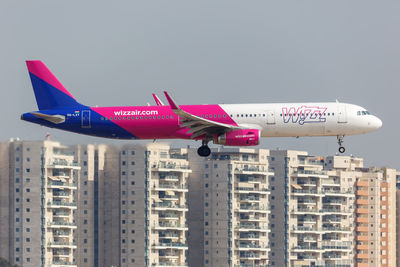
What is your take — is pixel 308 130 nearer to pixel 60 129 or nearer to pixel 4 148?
pixel 60 129

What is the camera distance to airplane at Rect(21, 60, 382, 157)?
98062 mm

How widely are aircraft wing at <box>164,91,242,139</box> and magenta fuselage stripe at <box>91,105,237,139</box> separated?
0.72 metres

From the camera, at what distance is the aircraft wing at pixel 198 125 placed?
312 ft

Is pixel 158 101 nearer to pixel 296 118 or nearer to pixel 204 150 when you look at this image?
pixel 204 150

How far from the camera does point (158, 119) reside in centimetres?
9862

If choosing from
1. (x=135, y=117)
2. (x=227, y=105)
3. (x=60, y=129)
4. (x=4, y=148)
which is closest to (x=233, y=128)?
(x=227, y=105)

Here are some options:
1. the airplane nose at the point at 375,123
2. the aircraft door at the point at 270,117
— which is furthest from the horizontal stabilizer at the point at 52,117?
the airplane nose at the point at 375,123

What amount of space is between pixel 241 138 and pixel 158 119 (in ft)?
25.1

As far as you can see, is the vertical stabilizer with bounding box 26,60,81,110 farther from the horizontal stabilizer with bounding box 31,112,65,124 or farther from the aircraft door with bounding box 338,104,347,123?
the aircraft door with bounding box 338,104,347,123

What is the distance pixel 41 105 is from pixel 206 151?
16.1 m

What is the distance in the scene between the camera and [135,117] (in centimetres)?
9900

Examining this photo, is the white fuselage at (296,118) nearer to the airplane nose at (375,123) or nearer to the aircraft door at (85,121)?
the airplane nose at (375,123)

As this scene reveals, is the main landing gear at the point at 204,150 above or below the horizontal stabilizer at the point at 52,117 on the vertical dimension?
below

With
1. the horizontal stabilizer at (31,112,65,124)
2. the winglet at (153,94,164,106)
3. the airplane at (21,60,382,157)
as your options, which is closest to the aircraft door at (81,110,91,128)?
the airplane at (21,60,382,157)
